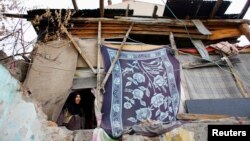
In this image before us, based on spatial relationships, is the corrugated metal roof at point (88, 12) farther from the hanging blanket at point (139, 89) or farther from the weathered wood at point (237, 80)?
the weathered wood at point (237, 80)

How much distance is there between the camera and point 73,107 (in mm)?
7934

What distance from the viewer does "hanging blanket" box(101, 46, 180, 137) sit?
7.26 m

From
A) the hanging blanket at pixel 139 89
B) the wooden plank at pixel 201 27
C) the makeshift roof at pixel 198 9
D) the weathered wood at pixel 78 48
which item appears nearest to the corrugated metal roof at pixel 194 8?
the makeshift roof at pixel 198 9

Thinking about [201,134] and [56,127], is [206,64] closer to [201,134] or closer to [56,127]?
[201,134]

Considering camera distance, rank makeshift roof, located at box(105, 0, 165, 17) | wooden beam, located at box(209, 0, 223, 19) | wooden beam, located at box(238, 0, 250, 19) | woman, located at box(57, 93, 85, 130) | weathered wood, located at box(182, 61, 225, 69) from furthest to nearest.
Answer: makeshift roof, located at box(105, 0, 165, 17) → wooden beam, located at box(238, 0, 250, 19) → wooden beam, located at box(209, 0, 223, 19) → weathered wood, located at box(182, 61, 225, 69) → woman, located at box(57, 93, 85, 130)

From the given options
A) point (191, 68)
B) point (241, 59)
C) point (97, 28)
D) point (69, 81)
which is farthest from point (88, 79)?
point (241, 59)

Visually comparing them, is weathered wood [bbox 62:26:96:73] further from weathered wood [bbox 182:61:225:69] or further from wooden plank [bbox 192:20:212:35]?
wooden plank [bbox 192:20:212:35]

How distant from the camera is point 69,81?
778cm

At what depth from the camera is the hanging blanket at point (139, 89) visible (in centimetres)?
726

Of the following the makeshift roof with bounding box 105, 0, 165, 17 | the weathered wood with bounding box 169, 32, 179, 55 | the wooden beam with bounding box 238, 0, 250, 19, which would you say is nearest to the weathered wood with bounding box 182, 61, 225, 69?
the weathered wood with bounding box 169, 32, 179, 55

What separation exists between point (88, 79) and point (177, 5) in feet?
9.74

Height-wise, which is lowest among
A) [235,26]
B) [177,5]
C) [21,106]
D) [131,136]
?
[131,136]

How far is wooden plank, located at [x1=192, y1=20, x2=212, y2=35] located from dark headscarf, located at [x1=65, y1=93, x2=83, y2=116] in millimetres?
3484

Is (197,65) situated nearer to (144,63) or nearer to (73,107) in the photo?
(144,63)
